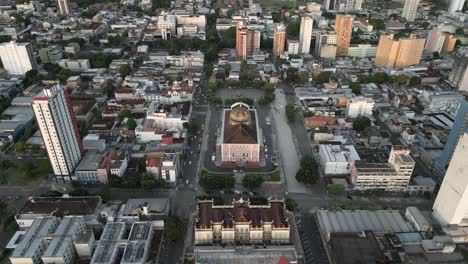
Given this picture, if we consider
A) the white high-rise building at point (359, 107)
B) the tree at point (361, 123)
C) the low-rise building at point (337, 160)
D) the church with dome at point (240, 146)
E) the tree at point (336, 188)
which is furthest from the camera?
the white high-rise building at point (359, 107)

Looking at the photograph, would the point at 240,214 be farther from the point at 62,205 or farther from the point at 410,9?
the point at 410,9

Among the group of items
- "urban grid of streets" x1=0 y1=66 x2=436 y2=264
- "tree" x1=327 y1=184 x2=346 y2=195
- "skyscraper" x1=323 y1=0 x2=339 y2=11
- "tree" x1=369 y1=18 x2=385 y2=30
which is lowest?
A: "urban grid of streets" x1=0 y1=66 x2=436 y2=264

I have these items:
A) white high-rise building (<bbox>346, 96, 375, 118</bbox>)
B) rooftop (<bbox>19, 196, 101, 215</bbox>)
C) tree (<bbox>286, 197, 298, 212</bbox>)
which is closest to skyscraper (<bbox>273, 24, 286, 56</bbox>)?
white high-rise building (<bbox>346, 96, 375, 118</bbox>)

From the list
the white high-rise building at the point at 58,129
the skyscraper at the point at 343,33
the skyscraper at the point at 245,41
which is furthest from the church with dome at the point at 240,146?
the skyscraper at the point at 343,33

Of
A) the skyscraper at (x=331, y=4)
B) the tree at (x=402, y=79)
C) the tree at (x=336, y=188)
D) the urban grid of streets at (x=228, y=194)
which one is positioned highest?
the skyscraper at (x=331, y=4)

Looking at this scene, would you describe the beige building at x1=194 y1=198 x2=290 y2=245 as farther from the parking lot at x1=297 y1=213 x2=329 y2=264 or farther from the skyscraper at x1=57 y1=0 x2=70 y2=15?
the skyscraper at x1=57 y1=0 x2=70 y2=15

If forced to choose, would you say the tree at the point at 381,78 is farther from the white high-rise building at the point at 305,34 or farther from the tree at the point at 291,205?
the tree at the point at 291,205

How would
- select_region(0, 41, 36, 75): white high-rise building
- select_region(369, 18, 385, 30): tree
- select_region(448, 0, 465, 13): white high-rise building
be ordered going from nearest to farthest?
select_region(0, 41, 36, 75): white high-rise building < select_region(369, 18, 385, 30): tree < select_region(448, 0, 465, 13): white high-rise building
